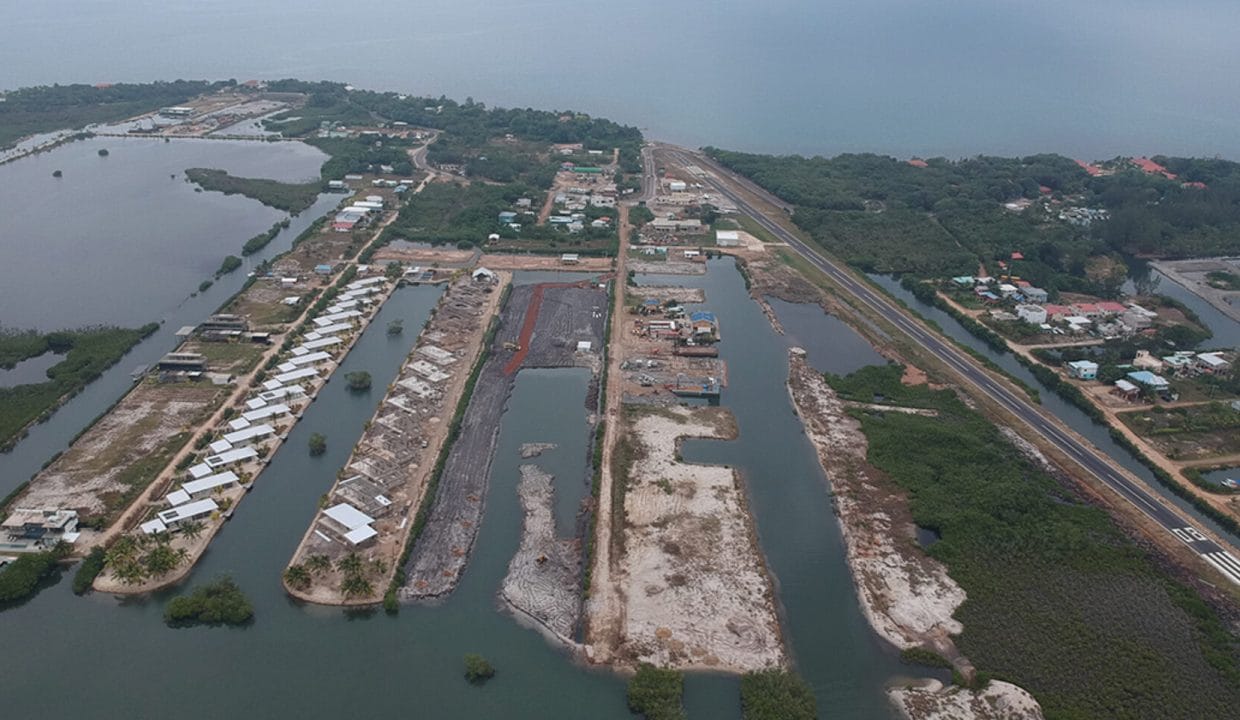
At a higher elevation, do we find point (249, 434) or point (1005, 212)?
point (1005, 212)

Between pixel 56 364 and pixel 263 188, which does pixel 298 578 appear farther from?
pixel 263 188

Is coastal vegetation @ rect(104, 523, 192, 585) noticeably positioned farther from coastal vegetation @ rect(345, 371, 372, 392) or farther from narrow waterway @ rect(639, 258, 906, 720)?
narrow waterway @ rect(639, 258, 906, 720)

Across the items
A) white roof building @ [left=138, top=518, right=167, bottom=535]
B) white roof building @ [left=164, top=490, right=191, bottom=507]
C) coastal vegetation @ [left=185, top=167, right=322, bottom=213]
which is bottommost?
white roof building @ [left=138, top=518, right=167, bottom=535]

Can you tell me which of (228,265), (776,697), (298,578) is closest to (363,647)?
(298,578)

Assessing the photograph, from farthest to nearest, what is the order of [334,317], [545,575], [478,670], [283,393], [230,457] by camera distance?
[334,317], [283,393], [230,457], [545,575], [478,670]

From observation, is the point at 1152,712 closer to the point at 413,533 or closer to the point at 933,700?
the point at 933,700

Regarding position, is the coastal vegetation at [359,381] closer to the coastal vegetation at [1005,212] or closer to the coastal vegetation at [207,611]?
the coastal vegetation at [207,611]

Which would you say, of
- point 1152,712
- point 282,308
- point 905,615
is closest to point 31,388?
point 282,308

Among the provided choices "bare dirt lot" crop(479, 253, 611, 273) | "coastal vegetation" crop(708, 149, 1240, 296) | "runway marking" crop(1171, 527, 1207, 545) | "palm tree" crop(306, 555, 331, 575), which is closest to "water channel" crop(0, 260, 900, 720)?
"palm tree" crop(306, 555, 331, 575)
